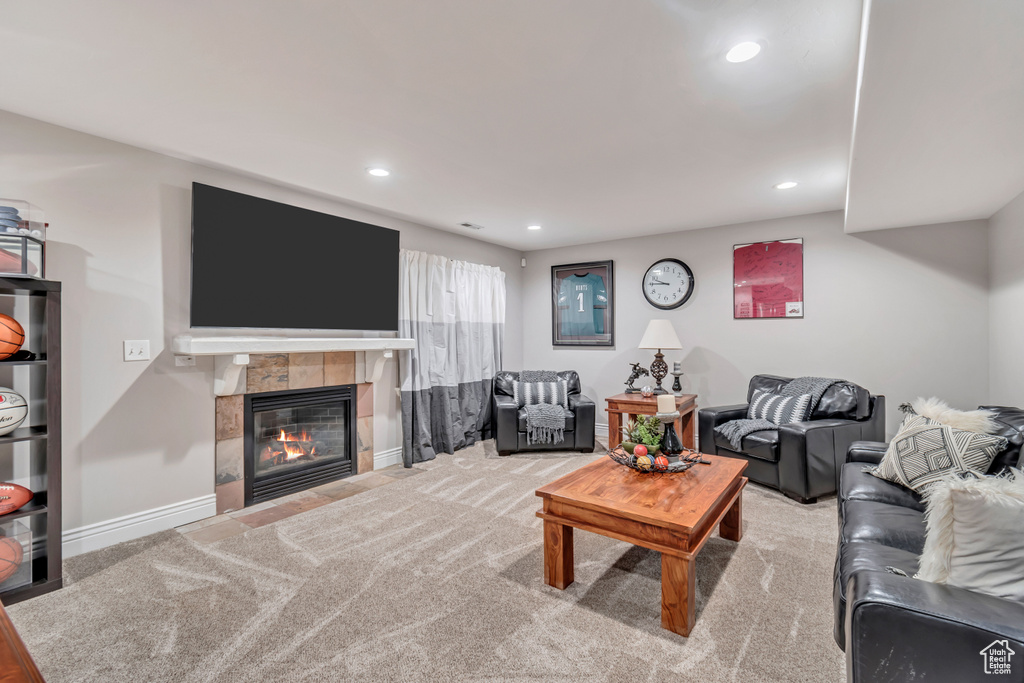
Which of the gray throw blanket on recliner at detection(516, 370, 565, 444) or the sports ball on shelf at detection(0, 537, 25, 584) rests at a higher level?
the gray throw blanket on recliner at detection(516, 370, 565, 444)

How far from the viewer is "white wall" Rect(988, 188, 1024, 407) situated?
10.3 ft

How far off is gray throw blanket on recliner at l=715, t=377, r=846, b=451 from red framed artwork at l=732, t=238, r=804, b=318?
79 centimetres

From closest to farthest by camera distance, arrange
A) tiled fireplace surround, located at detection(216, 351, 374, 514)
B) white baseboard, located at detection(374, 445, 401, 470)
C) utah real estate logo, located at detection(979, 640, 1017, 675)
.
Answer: utah real estate logo, located at detection(979, 640, 1017, 675)
tiled fireplace surround, located at detection(216, 351, 374, 514)
white baseboard, located at detection(374, 445, 401, 470)

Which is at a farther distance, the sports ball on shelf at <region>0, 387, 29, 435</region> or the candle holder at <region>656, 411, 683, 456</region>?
the candle holder at <region>656, 411, 683, 456</region>

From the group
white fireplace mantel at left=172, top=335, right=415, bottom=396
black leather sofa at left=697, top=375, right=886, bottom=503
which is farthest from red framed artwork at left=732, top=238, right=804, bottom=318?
white fireplace mantel at left=172, top=335, right=415, bottom=396

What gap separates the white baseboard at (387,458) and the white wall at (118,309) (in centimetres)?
136

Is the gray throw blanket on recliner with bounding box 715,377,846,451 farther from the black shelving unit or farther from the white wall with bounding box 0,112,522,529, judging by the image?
the black shelving unit

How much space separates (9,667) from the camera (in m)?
0.74

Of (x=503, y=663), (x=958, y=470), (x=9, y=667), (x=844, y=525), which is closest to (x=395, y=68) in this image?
(x=9, y=667)

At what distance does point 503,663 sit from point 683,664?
649mm

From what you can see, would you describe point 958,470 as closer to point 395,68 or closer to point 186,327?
point 395,68

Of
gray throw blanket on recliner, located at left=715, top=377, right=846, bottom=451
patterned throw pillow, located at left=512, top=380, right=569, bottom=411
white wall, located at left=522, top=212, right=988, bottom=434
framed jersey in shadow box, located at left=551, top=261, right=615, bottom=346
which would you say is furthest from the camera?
framed jersey in shadow box, located at left=551, top=261, right=615, bottom=346

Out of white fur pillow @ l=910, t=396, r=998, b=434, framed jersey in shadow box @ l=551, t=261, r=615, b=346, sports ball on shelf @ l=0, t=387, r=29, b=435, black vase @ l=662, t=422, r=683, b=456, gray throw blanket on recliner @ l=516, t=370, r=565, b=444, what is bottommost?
gray throw blanket on recliner @ l=516, t=370, r=565, b=444

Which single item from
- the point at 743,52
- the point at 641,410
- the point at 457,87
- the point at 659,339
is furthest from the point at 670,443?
the point at 457,87
